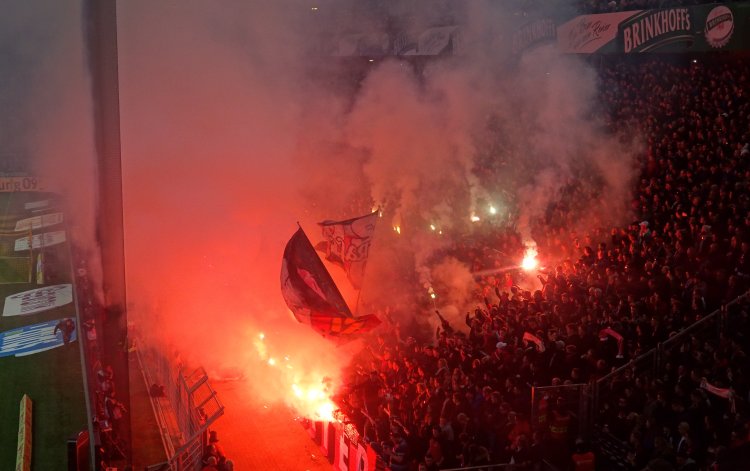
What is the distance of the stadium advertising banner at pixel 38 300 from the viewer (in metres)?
11.6

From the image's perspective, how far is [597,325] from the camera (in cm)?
618

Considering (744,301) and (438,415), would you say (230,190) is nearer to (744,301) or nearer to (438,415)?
(438,415)

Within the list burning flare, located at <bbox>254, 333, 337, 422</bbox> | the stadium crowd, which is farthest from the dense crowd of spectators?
the stadium crowd

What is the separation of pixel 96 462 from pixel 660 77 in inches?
340

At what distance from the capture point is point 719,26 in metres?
9.38

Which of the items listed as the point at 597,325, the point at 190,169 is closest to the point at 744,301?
the point at 597,325

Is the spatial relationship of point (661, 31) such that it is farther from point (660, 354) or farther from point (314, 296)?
point (314, 296)

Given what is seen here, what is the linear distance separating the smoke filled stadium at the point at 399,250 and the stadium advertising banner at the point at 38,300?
0.05 m

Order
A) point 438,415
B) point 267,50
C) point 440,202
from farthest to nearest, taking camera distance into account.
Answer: point 440,202 → point 267,50 → point 438,415

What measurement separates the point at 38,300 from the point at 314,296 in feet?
22.6

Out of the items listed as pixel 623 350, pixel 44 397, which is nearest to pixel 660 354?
pixel 623 350

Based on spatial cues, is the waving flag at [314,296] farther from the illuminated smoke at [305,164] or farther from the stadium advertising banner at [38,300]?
the stadium advertising banner at [38,300]

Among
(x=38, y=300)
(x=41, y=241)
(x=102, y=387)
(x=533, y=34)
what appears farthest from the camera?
(x=41, y=241)

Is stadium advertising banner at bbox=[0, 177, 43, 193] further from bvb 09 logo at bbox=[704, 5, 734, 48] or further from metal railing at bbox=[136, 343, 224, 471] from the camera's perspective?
bvb 09 logo at bbox=[704, 5, 734, 48]
